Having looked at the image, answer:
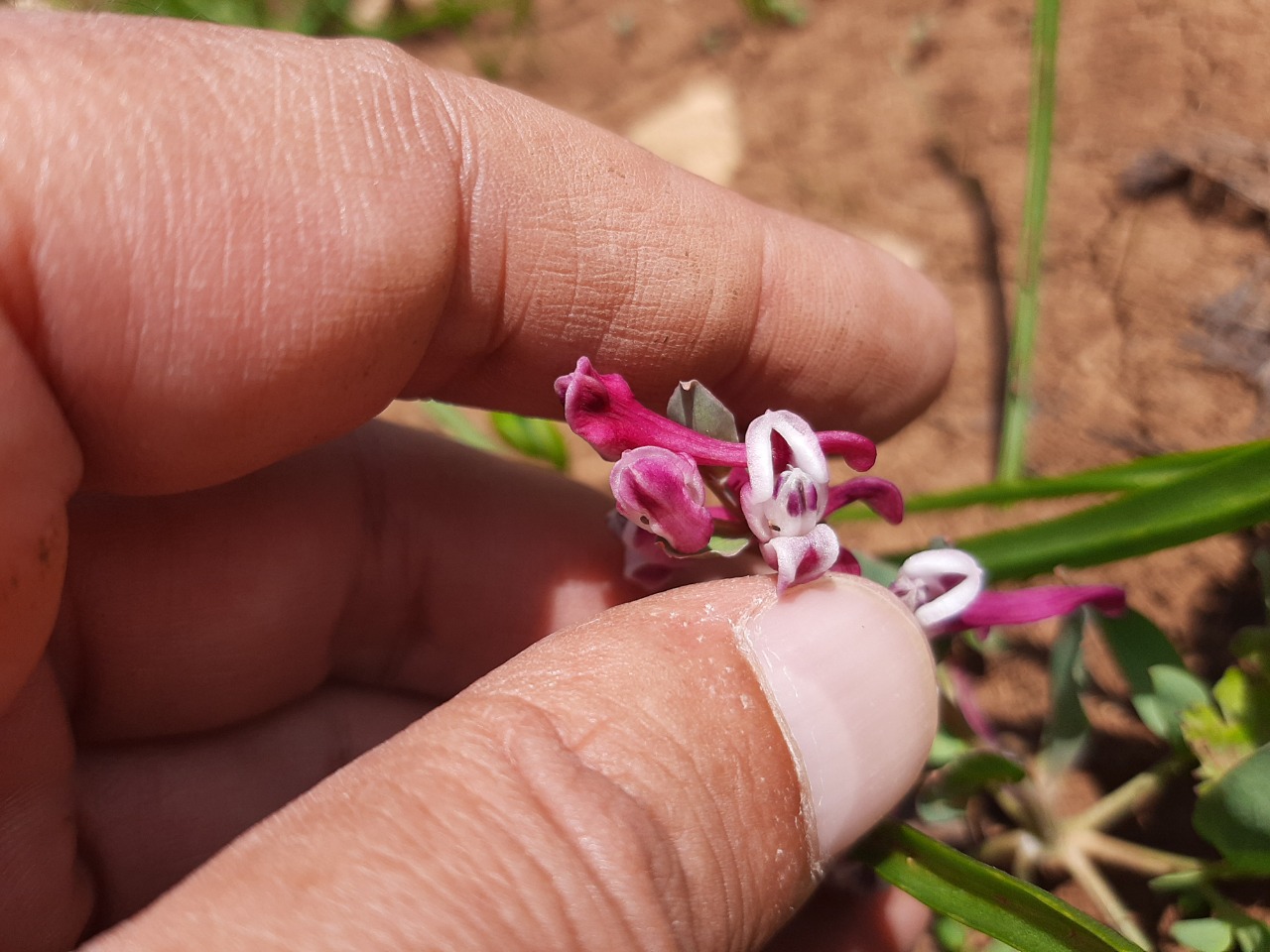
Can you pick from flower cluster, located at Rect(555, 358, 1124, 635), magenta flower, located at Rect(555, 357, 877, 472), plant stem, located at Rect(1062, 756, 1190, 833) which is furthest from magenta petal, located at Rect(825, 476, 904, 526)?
plant stem, located at Rect(1062, 756, 1190, 833)

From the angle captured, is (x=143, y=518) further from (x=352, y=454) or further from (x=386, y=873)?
(x=386, y=873)

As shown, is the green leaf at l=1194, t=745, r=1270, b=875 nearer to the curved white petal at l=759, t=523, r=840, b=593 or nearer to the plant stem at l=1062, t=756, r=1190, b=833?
the plant stem at l=1062, t=756, r=1190, b=833

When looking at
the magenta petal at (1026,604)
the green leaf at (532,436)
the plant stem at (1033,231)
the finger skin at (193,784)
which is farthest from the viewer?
the green leaf at (532,436)

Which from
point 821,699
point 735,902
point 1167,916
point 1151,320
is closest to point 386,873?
point 735,902

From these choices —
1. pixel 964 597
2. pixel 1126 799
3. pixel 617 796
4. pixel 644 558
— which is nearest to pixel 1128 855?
pixel 1126 799

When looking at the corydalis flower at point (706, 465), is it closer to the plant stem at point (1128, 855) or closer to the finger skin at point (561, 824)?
the finger skin at point (561, 824)

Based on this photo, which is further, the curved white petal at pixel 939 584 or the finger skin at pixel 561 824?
the curved white petal at pixel 939 584

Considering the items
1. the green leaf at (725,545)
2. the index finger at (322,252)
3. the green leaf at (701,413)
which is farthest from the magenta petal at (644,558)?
the index finger at (322,252)
